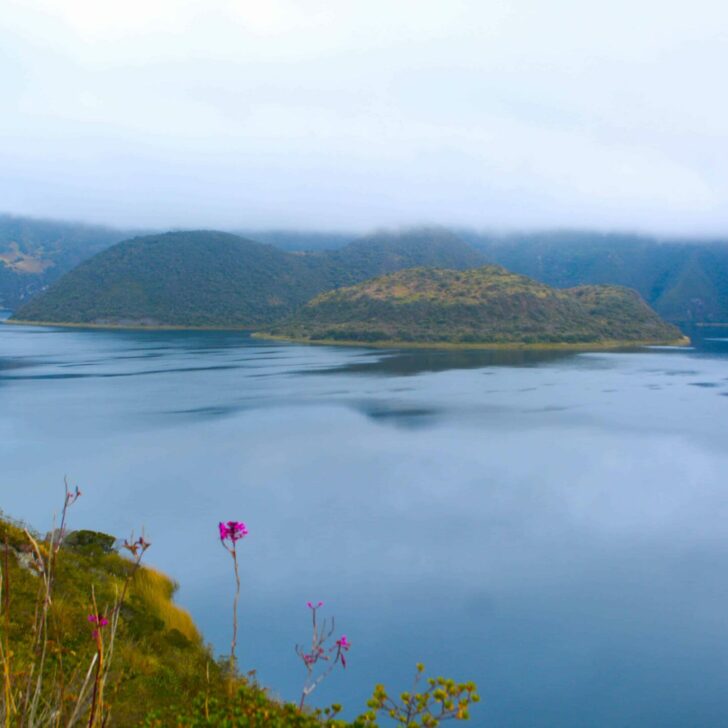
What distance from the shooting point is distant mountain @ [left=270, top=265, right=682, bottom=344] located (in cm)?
15200

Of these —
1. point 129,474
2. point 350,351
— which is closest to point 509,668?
point 129,474

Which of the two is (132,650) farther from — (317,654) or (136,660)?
(317,654)

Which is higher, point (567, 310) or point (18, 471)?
point (567, 310)

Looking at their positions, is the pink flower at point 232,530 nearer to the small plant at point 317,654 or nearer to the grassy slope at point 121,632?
the small plant at point 317,654

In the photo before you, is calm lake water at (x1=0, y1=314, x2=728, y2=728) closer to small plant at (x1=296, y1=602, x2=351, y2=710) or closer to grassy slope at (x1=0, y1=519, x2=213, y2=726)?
small plant at (x1=296, y1=602, x2=351, y2=710)

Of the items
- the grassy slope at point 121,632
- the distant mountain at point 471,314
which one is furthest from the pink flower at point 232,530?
the distant mountain at point 471,314

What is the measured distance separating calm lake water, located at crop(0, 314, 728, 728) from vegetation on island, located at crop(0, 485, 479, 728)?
3.72 meters

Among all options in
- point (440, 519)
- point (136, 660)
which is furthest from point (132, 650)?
point (440, 519)

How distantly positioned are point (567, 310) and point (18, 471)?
14872cm

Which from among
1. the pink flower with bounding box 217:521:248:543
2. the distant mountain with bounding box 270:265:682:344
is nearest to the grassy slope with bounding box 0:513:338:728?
the pink flower with bounding box 217:521:248:543

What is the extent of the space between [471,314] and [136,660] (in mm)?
150452

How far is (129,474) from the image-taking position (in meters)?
40.2

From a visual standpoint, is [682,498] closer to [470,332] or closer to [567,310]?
[470,332]

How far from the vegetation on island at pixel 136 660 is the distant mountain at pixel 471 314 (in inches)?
5259
